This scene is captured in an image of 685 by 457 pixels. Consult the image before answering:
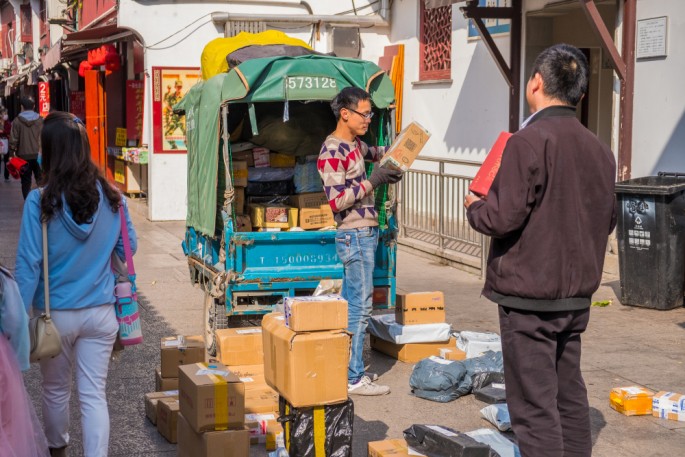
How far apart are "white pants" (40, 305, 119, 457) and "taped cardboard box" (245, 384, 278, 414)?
4.36ft

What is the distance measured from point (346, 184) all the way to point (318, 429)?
1.97 metres

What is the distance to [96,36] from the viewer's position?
2020cm

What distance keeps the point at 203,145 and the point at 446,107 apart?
758 centimetres

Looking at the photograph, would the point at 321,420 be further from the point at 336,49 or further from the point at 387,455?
the point at 336,49

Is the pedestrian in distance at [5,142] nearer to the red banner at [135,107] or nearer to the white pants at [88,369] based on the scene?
the red banner at [135,107]

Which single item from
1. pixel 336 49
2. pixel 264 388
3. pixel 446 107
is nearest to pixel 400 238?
pixel 446 107

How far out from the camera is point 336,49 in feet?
54.7

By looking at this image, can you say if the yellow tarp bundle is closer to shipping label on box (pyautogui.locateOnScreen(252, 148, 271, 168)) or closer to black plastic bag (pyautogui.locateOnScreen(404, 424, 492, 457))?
shipping label on box (pyautogui.locateOnScreen(252, 148, 271, 168))

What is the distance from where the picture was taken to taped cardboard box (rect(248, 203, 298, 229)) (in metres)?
8.12

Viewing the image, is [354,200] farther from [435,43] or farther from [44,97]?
[44,97]

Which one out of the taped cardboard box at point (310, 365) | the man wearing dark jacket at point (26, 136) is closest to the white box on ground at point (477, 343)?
the taped cardboard box at point (310, 365)

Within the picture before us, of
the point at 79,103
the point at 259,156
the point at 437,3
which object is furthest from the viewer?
the point at 79,103

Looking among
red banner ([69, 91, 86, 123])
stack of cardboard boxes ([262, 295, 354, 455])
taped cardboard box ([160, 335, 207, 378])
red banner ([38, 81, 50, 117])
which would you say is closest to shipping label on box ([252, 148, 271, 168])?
taped cardboard box ([160, 335, 207, 378])

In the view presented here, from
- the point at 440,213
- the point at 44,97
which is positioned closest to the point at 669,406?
the point at 440,213
